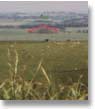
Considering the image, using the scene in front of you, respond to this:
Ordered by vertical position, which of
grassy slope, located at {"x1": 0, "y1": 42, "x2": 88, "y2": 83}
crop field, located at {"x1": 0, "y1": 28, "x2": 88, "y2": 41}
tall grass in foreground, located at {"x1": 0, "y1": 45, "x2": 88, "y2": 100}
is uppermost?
crop field, located at {"x1": 0, "y1": 28, "x2": 88, "y2": 41}

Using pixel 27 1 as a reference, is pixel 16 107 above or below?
below

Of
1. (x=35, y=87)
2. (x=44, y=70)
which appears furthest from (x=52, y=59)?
(x=35, y=87)

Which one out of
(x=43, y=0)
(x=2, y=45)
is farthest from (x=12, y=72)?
(x=43, y=0)

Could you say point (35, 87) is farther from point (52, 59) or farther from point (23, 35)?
point (23, 35)

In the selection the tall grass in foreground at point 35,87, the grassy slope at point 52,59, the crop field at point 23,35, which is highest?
the crop field at point 23,35

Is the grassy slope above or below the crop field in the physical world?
below

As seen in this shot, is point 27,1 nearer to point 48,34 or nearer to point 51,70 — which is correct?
point 48,34

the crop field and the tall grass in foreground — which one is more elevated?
the crop field

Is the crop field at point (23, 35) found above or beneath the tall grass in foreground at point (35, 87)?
above

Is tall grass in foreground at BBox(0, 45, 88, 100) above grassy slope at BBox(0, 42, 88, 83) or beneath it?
beneath
